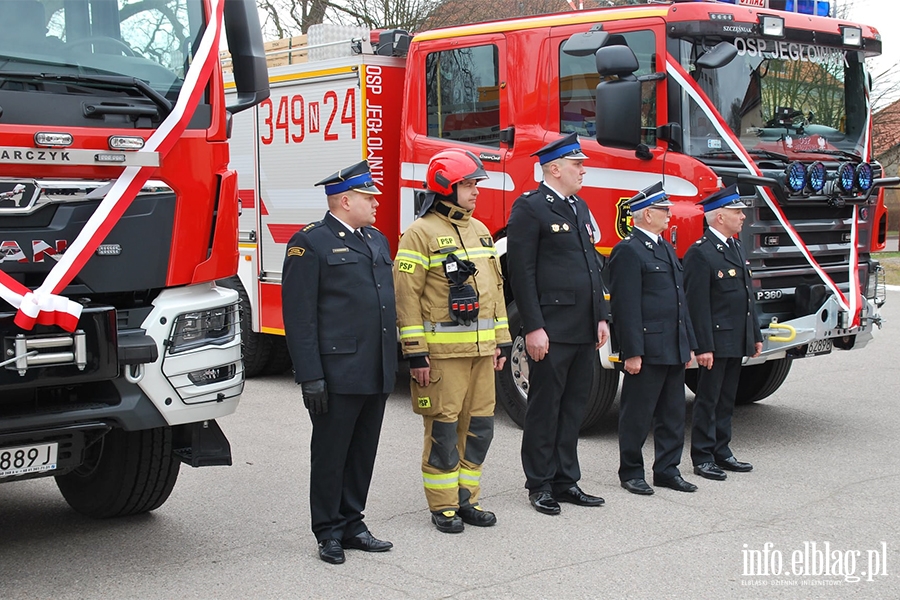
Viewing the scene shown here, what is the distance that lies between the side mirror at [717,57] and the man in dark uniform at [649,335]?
1.18m

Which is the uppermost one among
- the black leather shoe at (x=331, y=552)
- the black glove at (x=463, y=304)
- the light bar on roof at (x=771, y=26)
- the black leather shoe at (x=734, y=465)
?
the light bar on roof at (x=771, y=26)

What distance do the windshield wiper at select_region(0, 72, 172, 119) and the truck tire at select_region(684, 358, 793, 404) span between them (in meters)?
4.95

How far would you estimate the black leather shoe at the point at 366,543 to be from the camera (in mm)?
5188

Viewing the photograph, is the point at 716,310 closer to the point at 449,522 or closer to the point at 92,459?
the point at 449,522

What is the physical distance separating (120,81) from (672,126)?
141 inches

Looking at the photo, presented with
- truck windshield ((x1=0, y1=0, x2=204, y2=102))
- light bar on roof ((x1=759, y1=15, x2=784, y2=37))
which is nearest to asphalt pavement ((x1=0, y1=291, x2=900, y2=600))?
truck windshield ((x1=0, y1=0, x2=204, y2=102))

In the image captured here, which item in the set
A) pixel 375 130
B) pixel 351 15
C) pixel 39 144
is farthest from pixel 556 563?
pixel 351 15

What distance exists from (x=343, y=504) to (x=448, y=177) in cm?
167

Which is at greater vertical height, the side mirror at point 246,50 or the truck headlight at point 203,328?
the side mirror at point 246,50

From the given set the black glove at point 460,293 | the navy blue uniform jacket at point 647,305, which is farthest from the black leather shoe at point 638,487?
the black glove at point 460,293

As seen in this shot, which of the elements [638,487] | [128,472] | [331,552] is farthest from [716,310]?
[128,472]

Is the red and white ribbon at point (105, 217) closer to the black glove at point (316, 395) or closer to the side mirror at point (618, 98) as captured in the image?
the black glove at point (316, 395)

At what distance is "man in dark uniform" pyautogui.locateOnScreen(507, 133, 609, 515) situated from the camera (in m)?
5.90

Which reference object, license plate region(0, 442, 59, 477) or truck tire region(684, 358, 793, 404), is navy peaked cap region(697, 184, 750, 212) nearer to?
truck tire region(684, 358, 793, 404)
